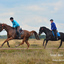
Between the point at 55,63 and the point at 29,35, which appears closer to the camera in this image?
the point at 55,63

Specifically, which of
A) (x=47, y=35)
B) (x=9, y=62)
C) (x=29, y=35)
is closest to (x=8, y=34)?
(x=29, y=35)

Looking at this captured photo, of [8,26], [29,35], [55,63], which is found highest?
[8,26]

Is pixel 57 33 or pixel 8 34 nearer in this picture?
pixel 8 34

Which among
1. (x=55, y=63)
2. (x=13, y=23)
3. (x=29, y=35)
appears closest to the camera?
(x=55, y=63)

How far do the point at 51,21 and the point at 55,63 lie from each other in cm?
→ 611

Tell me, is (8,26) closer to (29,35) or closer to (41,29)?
(29,35)

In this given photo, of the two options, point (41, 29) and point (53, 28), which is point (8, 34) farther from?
point (53, 28)

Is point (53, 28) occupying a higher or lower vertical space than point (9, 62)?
higher

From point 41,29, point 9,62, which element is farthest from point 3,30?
point 9,62

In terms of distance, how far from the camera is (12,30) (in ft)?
37.3

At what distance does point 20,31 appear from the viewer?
11.5 metres

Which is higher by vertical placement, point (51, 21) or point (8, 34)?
point (51, 21)

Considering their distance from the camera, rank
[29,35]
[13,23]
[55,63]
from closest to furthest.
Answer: [55,63] → [13,23] → [29,35]

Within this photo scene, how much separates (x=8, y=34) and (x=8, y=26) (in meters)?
0.66
